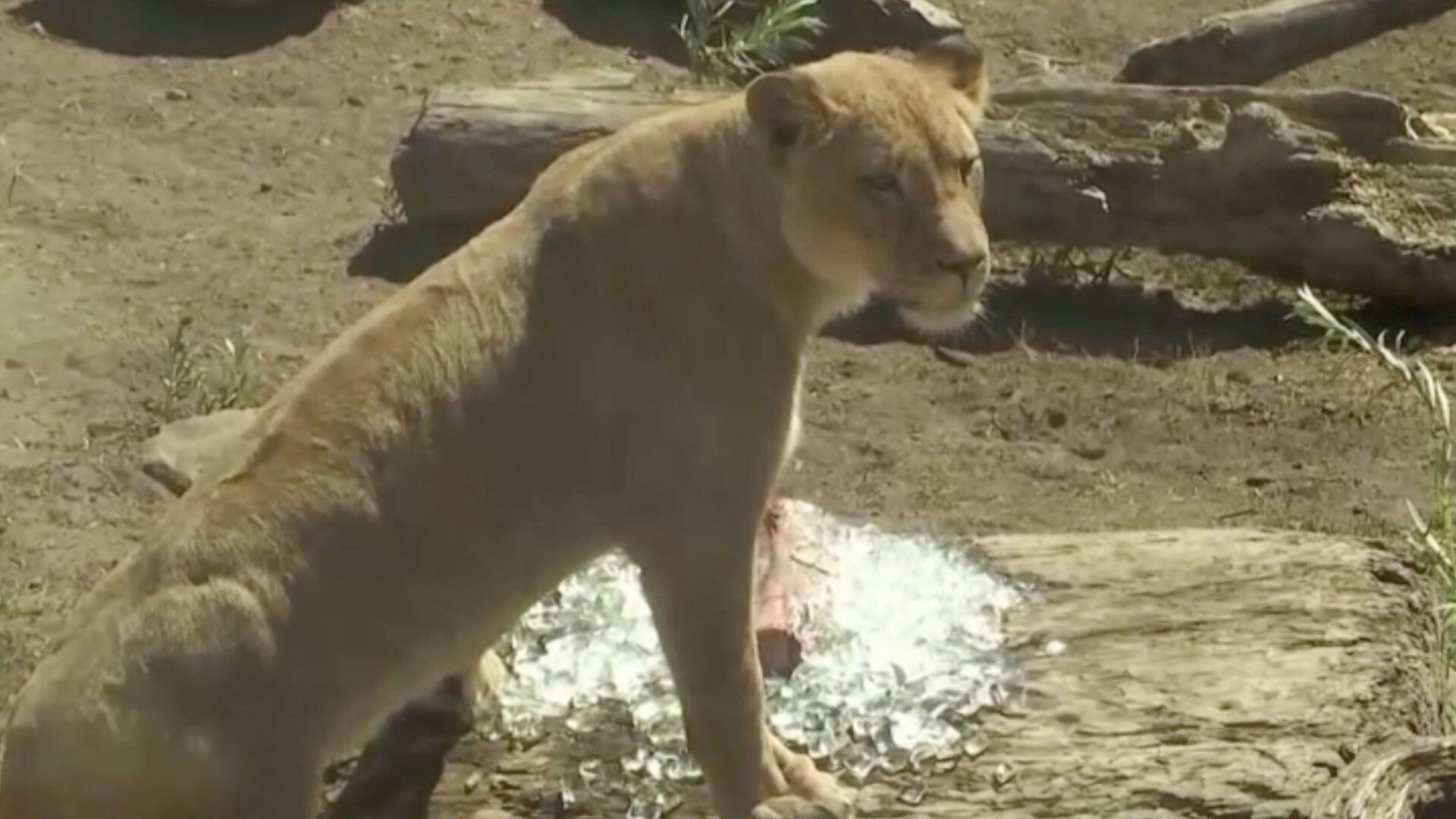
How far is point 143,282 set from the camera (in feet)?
27.2

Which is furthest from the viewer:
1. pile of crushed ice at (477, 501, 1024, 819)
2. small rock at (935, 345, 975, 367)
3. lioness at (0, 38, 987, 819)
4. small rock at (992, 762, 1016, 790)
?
small rock at (935, 345, 975, 367)

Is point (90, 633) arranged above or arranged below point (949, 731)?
above

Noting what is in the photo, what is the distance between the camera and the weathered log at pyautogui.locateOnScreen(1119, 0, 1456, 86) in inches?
372

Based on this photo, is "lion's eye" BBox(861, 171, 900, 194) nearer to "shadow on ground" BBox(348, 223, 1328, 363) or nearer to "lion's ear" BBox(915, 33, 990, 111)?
"lion's ear" BBox(915, 33, 990, 111)

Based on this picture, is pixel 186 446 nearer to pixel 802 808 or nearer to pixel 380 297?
pixel 380 297

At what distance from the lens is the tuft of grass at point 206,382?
723 centimetres

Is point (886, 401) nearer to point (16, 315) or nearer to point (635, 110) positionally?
point (635, 110)

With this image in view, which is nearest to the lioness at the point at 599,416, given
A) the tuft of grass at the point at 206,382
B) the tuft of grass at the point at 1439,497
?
the tuft of grass at the point at 1439,497

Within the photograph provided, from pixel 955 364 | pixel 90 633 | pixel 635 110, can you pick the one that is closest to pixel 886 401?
pixel 955 364

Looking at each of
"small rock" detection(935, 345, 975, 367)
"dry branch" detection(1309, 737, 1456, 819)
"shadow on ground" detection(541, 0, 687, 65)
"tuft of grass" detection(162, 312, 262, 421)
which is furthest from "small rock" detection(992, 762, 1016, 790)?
"shadow on ground" detection(541, 0, 687, 65)

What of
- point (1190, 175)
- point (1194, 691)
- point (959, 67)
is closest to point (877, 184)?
point (959, 67)

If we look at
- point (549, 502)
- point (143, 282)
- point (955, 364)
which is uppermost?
point (549, 502)

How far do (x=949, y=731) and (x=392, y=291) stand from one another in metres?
3.81

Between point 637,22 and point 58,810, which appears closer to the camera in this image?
point 58,810
